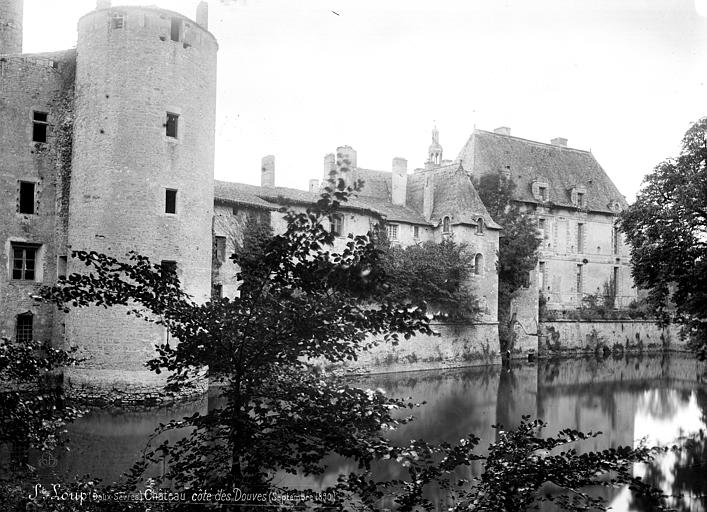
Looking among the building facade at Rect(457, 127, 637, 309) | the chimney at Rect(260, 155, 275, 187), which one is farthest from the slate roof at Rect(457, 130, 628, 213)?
the chimney at Rect(260, 155, 275, 187)

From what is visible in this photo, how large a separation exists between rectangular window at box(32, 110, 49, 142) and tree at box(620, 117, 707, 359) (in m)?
20.9

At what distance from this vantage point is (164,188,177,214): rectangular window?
21.9 m

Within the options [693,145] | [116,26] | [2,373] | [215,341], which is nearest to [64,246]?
[116,26]

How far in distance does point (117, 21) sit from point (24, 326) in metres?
11.1

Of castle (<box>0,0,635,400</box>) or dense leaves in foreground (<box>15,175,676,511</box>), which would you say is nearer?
dense leaves in foreground (<box>15,175,676,511</box>)

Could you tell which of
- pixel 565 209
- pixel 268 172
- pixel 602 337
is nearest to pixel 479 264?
pixel 268 172

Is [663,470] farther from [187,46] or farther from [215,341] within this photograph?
[187,46]

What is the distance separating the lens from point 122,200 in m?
21.1

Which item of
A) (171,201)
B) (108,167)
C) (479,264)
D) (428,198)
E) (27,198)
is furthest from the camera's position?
(428,198)

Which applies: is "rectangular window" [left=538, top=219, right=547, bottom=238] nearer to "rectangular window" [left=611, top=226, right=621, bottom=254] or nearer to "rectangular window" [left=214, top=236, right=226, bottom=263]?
"rectangular window" [left=611, top=226, right=621, bottom=254]

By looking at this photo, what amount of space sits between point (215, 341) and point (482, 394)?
2257 cm

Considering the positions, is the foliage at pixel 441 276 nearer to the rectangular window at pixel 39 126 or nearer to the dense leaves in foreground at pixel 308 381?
the rectangular window at pixel 39 126

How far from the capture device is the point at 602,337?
4422cm

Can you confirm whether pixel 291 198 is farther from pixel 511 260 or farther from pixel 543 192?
pixel 543 192
